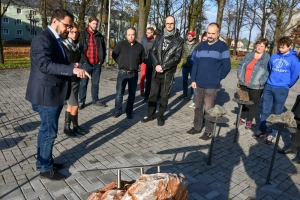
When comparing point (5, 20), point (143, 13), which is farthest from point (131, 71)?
point (5, 20)

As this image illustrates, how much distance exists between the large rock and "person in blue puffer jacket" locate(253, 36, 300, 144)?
3.61 metres

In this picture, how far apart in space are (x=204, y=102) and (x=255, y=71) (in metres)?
1.31

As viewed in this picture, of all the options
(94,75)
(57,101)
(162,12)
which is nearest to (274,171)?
(57,101)

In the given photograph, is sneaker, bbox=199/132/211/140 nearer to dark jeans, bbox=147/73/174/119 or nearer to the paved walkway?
the paved walkway

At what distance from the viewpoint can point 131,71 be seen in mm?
6059

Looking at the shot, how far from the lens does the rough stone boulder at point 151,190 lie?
2045mm

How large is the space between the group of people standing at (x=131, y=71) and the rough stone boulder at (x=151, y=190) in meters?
1.30

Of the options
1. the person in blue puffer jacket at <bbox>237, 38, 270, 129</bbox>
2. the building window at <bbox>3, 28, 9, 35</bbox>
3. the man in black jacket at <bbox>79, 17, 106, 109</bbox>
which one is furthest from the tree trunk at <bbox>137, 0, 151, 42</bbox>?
the building window at <bbox>3, 28, 9, 35</bbox>

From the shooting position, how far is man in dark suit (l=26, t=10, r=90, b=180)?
2.89m

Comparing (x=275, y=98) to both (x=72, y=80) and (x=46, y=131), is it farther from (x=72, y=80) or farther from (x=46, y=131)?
(x=46, y=131)

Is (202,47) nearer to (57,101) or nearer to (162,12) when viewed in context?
(57,101)

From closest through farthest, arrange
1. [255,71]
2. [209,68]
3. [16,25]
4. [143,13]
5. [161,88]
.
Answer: [209,68], [255,71], [161,88], [143,13], [16,25]

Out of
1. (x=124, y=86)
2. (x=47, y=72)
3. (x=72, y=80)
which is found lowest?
(x=124, y=86)

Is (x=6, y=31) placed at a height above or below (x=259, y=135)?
above
